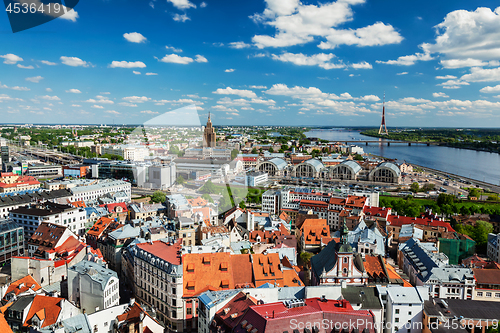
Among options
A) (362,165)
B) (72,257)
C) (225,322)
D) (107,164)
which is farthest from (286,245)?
(362,165)

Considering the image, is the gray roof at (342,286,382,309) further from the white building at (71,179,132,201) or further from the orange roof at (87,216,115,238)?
the white building at (71,179,132,201)

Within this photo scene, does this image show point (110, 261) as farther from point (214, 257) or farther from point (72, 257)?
point (214, 257)

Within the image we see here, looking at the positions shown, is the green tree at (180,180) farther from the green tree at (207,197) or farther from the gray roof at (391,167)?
the gray roof at (391,167)

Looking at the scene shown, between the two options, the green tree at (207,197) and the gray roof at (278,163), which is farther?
the gray roof at (278,163)

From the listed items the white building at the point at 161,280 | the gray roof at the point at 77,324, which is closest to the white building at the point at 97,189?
the white building at the point at 161,280

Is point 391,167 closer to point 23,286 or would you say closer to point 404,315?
point 404,315

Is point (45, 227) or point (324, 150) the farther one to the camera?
point (324, 150)
